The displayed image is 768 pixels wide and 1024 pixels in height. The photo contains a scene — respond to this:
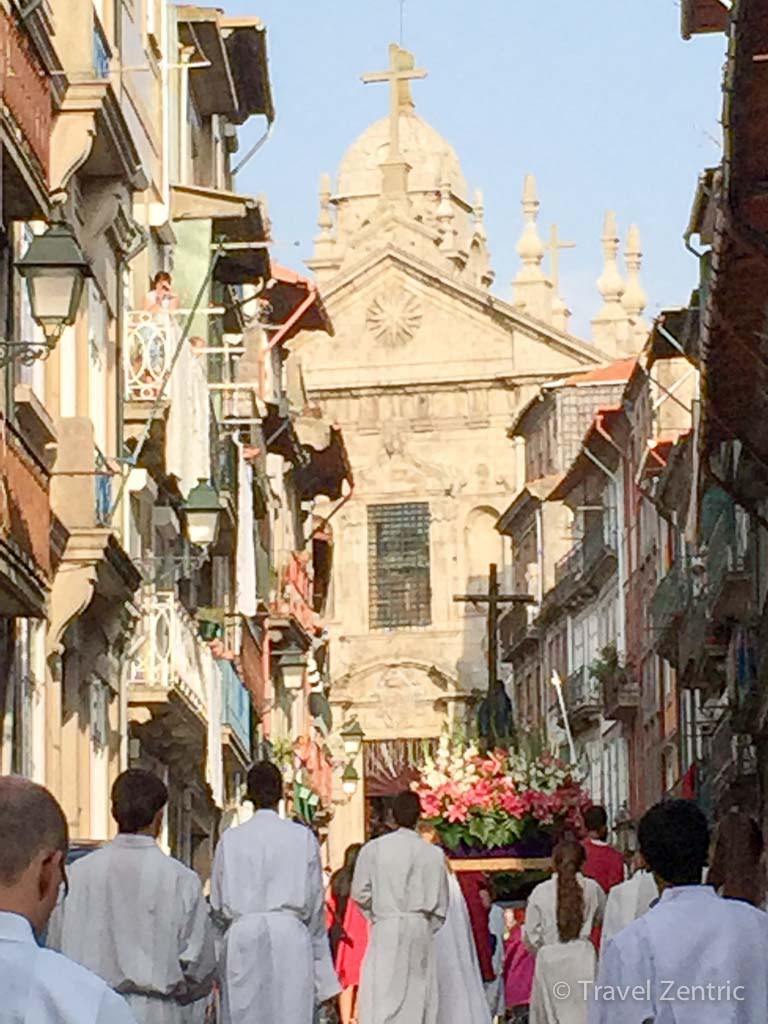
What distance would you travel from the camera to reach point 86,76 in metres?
21.8

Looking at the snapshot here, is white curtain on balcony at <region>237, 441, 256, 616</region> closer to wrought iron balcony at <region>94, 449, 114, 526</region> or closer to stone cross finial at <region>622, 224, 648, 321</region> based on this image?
wrought iron balcony at <region>94, 449, 114, 526</region>

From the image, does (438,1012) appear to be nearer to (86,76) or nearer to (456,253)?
(86,76)

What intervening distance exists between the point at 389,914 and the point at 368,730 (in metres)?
58.7

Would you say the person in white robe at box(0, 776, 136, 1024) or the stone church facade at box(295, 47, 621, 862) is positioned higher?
the stone church facade at box(295, 47, 621, 862)

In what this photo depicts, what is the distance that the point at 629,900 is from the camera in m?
15.3

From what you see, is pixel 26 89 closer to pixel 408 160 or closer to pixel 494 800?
pixel 494 800

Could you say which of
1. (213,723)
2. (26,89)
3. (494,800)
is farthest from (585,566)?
(26,89)

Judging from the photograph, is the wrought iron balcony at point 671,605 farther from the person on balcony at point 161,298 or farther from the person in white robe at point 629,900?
the person in white robe at point 629,900

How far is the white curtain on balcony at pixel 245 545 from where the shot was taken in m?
36.9

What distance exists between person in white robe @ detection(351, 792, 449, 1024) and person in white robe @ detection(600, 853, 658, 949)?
84cm

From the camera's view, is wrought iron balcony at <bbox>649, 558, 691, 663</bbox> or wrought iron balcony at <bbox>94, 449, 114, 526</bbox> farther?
wrought iron balcony at <bbox>649, 558, 691, 663</bbox>

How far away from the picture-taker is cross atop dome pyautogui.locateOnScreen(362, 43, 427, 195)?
238ft

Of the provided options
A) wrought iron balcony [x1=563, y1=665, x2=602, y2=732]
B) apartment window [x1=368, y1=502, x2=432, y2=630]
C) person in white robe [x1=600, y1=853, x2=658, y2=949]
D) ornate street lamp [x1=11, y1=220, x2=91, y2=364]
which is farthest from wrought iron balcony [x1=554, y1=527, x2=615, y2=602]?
ornate street lamp [x1=11, y1=220, x2=91, y2=364]

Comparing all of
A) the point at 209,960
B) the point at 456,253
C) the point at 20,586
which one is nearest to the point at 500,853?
the point at 20,586
